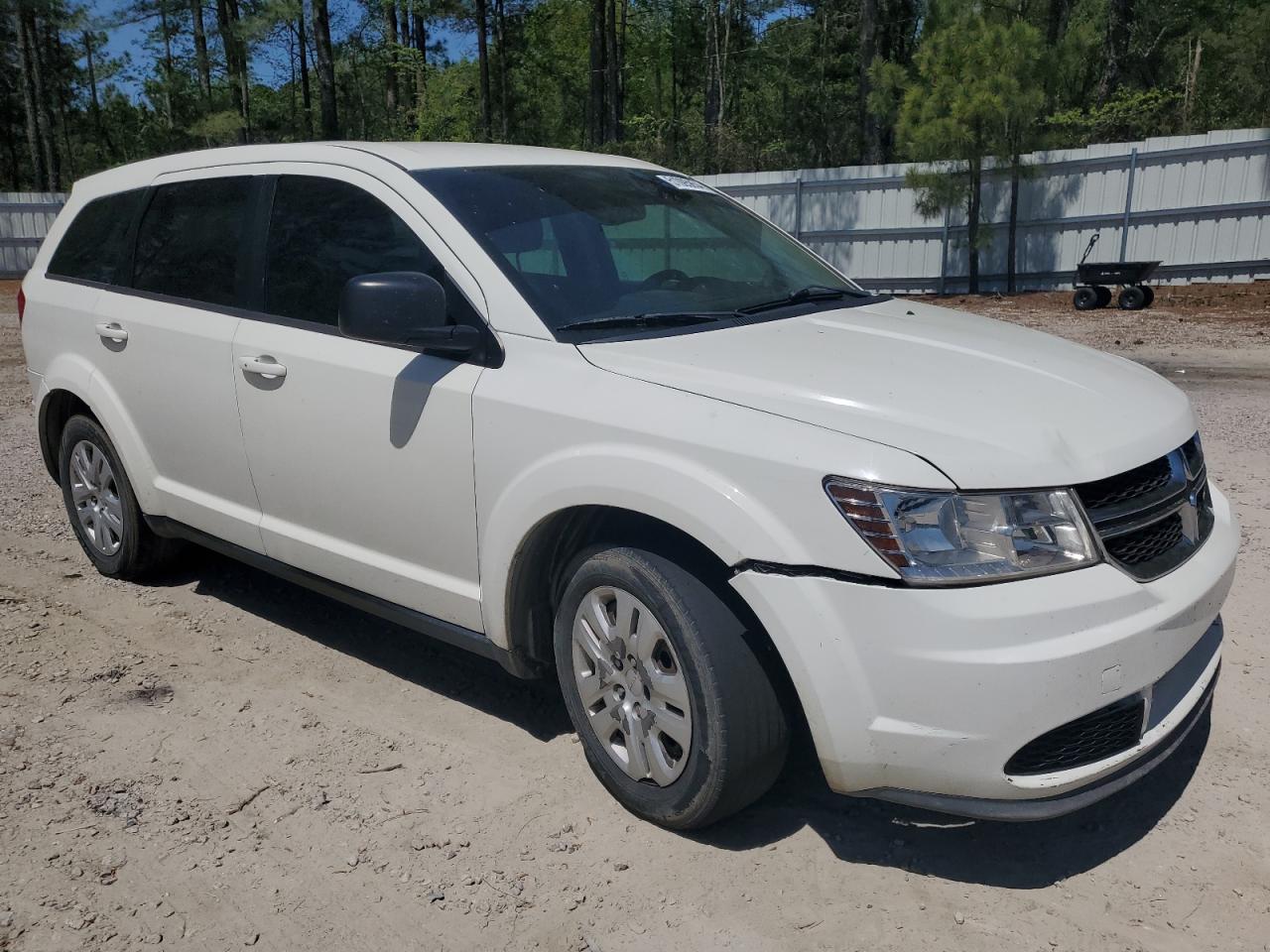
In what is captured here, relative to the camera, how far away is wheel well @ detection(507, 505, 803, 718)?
109 inches

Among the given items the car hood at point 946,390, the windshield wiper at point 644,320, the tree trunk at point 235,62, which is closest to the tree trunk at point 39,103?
the tree trunk at point 235,62

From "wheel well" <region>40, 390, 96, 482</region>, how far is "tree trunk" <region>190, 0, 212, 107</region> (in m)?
34.2

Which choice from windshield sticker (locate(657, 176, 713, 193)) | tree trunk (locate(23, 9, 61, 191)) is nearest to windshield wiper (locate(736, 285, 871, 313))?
windshield sticker (locate(657, 176, 713, 193))

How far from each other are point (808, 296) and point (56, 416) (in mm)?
3638

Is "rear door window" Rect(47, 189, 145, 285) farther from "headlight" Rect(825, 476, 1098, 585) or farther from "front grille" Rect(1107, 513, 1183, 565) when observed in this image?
"front grille" Rect(1107, 513, 1183, 565)

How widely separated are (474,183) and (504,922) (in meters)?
2.28

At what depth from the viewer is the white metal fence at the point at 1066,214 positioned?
17.9 metres

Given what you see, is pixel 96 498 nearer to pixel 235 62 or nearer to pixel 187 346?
pixel 187 346

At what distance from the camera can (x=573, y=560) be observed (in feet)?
10.2

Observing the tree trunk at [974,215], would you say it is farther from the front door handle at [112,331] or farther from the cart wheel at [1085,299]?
the front door handle at [112,331]

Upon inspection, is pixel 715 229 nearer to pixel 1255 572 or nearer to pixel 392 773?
pixel 392 773

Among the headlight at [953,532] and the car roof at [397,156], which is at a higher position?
the car roof at [397,156]

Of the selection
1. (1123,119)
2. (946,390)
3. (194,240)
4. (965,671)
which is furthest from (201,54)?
(965,671)

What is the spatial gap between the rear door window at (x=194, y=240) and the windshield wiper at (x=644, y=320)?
5.32 feet
